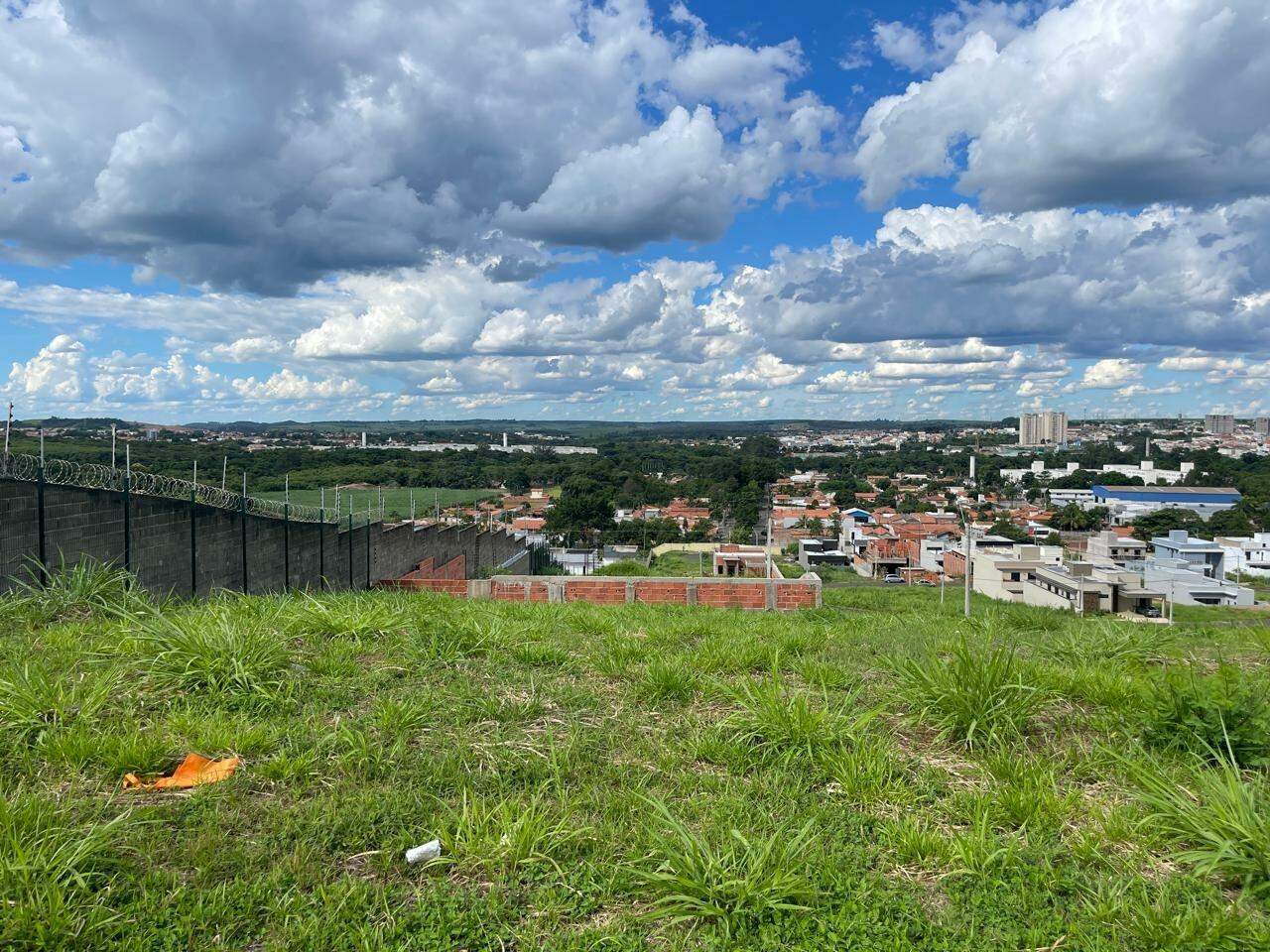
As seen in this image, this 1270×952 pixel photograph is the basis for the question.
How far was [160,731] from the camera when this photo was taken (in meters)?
3.25

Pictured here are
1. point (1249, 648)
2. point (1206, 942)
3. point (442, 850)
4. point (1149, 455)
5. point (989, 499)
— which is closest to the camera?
point (1206, 942)

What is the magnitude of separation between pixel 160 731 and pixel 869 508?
7544 cm

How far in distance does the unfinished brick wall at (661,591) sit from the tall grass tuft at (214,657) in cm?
583

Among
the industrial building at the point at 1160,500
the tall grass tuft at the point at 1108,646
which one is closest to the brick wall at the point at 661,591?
the tall grass tuft at the point at 1108,646

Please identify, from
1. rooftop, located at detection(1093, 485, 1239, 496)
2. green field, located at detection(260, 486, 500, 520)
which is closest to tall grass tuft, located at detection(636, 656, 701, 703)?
green field, located at detection(260, 486, 500, 520)

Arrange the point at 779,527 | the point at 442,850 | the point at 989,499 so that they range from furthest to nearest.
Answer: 1. the point at 989,499
2. the point at 779,527
3. the point at 442,850

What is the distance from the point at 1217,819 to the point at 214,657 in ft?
14.1

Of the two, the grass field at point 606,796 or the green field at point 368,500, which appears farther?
the green field at point 368,500

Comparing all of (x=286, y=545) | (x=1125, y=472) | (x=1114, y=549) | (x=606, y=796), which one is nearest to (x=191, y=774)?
(x=606, y=796)

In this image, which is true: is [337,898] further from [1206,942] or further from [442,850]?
[1206,942]

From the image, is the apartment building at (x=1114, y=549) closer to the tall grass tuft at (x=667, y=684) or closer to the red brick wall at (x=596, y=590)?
the red brick wall at (x=596, y=590)

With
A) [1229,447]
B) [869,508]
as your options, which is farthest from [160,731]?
[1229,447]

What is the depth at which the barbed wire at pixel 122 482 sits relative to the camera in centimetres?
794

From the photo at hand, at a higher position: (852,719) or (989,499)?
(852,719)
